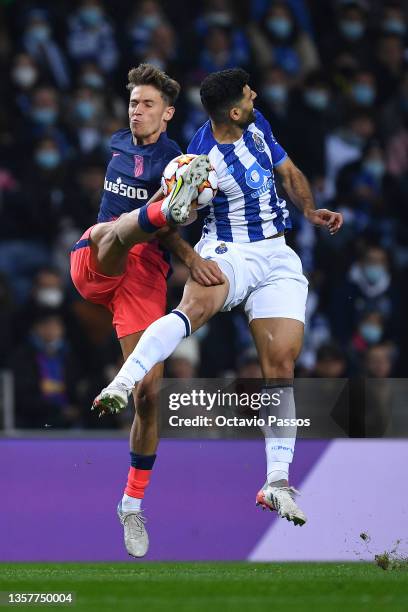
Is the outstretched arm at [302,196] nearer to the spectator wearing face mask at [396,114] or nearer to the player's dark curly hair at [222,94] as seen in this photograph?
the player's dark curly hair at [222,94]

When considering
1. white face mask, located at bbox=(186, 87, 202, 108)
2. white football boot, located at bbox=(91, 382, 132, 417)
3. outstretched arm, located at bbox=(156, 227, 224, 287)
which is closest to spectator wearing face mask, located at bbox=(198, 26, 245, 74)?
white face mask, located at bbox=(186, 87, 202, 108)

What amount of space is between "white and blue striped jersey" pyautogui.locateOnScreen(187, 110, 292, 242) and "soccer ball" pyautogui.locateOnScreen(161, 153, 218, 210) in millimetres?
198

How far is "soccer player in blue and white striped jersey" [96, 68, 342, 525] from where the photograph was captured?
8.87 m

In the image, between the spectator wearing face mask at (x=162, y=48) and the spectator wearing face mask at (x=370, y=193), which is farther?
the spectator wearing face mask at (x=162, y=48)

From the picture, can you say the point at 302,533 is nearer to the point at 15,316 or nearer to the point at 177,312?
the point at 177,312

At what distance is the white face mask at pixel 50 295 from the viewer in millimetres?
12359

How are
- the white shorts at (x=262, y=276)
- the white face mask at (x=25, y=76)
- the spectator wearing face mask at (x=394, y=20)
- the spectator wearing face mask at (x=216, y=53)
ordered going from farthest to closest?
the spectator wearing face mask at (x=394, y=20) → the spectator wearing face mask at (x=216, y=53) → the white face mask at (x=25, y=76) → the white shorts at (x=262, y=276)

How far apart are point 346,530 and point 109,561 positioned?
1601 millimetres

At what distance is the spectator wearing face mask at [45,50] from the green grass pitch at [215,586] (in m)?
5.75

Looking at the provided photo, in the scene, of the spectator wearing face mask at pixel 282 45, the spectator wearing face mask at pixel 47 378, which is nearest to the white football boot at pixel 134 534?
the spectator wearing face mask at pixel 47 378

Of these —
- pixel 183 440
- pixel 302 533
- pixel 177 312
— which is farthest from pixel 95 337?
pixel 177 312

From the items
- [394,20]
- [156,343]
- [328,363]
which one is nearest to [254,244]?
[156,343]

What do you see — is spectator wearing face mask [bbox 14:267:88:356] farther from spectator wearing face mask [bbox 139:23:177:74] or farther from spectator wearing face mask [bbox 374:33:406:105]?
spectator wearing face mask [bbox 374:33:406:105]

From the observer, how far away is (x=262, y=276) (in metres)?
9.04
